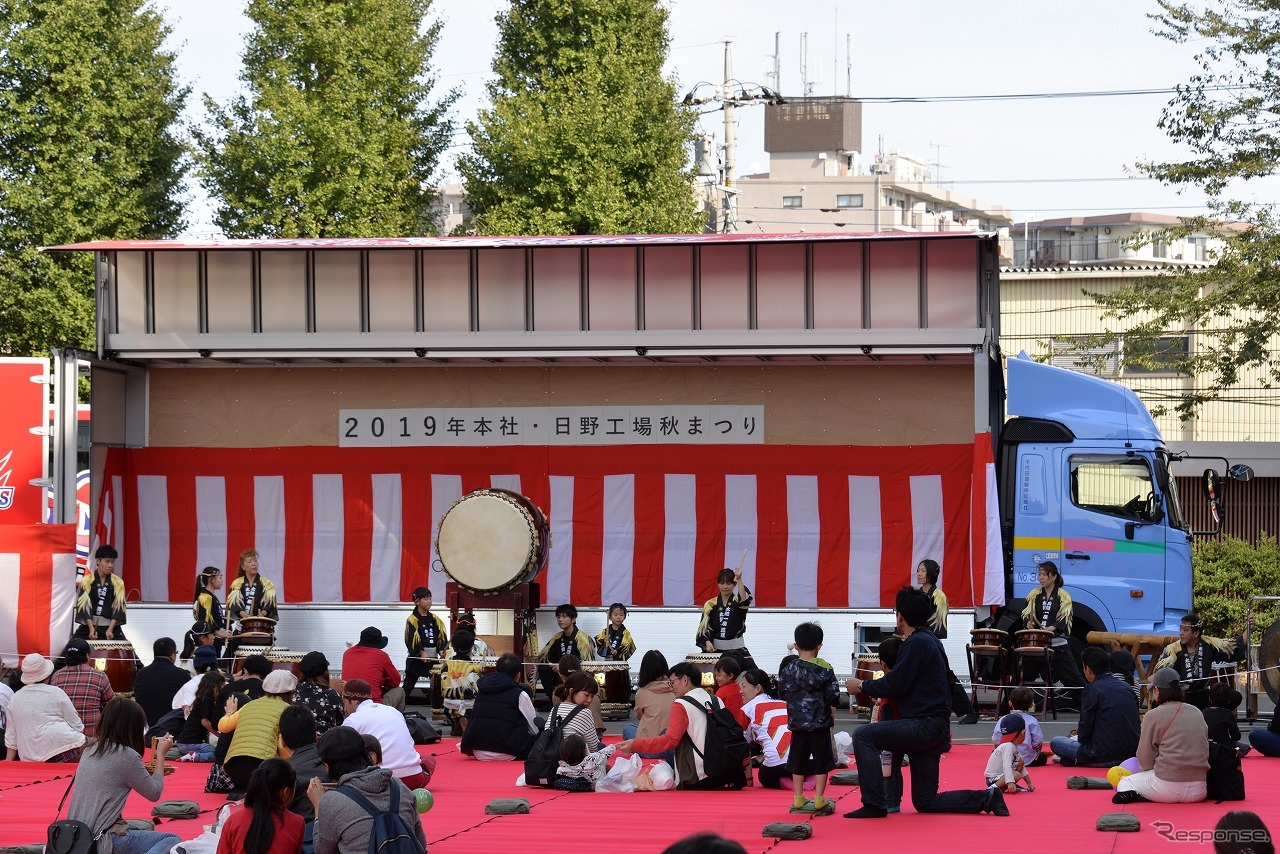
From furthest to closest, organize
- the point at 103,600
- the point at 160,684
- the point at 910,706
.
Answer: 1. the point at 103,600
2. the point at 160,684
3. the point at 910,706

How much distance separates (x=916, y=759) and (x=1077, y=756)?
→ 2.80 meters

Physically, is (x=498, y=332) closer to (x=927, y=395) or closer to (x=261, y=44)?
(x=927, y=395)

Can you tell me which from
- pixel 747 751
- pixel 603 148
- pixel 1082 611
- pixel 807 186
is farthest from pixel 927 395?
pixel 807 186

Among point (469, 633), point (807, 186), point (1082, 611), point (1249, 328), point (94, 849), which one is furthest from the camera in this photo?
point (807, 186)

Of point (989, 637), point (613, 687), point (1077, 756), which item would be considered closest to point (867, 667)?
point (989, 637)

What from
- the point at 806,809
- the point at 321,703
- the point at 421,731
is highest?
the point at 321,703

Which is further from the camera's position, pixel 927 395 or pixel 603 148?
pixel 603 148

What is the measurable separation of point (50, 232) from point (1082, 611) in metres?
15.7

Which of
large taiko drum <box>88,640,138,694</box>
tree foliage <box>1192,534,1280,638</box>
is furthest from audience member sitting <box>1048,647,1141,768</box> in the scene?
tree foliage <box>1192,534,1280,638</box>

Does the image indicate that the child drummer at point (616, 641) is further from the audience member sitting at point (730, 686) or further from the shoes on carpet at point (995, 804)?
the shoes on carpet at point (995, 804)

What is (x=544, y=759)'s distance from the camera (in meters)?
10.8

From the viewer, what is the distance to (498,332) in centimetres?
1578

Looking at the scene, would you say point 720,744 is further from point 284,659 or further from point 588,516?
point 588,516

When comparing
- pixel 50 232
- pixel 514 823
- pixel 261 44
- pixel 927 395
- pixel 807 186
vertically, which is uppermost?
pixel 807 186
